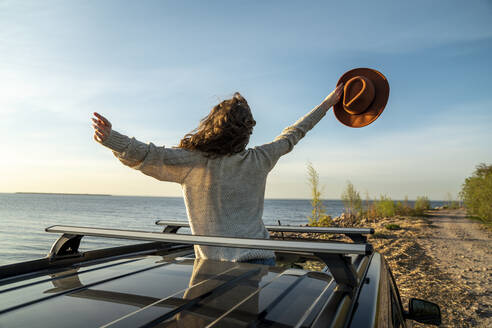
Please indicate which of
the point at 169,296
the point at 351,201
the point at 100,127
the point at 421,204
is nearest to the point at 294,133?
the point at 100,127

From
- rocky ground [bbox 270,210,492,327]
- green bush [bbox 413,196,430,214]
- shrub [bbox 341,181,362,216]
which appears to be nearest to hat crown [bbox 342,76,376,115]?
rocky ground [bbox 270,210,492,327]

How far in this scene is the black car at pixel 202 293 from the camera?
1.03 metres

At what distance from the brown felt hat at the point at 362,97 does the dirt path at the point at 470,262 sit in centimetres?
392

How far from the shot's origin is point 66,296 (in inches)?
48.4

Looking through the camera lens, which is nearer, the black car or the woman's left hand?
the black car

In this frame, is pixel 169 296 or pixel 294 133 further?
pixel 294 133

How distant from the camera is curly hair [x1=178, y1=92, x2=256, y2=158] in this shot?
2109 mm

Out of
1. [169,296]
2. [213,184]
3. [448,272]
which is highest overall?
[213,184]

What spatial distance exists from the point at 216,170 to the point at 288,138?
0.81m

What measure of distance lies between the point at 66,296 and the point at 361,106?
8.89 ft

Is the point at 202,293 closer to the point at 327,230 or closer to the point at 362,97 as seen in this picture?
the point at 327,230

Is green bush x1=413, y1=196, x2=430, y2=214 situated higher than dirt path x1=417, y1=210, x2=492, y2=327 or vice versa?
green bush x1=413, y1=196, x2=430, y2=214

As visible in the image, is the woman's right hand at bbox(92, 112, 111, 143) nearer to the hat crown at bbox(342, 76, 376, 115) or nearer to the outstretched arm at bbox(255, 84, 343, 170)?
the outstretched arm at bbox(255, 84, 343, 170)

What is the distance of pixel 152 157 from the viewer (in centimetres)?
196
